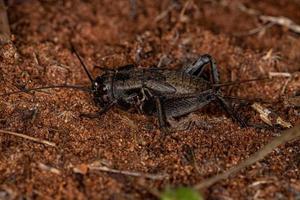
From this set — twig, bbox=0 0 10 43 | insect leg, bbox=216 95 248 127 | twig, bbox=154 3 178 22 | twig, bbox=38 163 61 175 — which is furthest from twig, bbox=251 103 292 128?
twig, bbox=0 0 10 43

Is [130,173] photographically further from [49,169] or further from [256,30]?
[256,30]

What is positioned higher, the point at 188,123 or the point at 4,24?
the point at 4,24

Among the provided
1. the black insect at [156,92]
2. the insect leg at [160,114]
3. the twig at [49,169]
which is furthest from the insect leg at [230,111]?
the twig at [49,169]

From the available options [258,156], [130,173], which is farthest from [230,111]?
[130,173]

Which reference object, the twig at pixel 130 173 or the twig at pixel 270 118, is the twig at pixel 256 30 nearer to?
the twig at pixel 270 118

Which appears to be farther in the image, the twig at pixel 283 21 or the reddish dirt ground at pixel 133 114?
the twig at pixel 283 21

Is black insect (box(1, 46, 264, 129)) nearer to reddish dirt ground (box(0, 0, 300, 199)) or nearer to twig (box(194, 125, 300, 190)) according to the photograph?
reddish dirt ground (box(0, 0, 300, 199))
